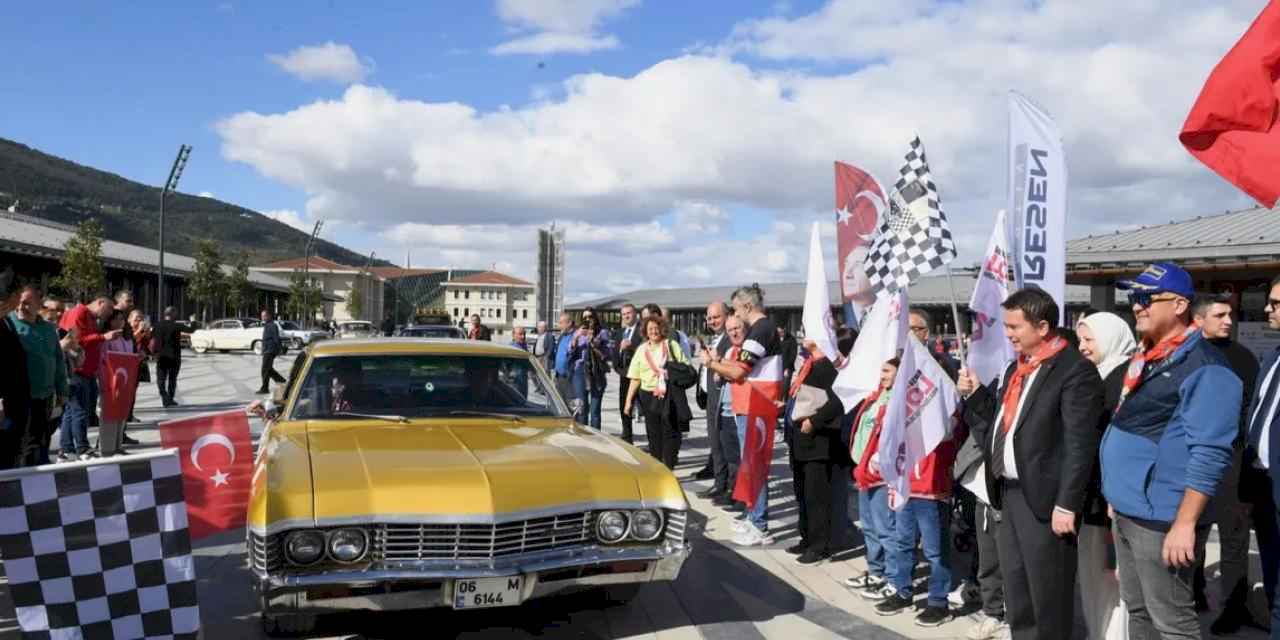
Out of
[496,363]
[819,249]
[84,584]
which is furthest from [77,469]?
[819,249]

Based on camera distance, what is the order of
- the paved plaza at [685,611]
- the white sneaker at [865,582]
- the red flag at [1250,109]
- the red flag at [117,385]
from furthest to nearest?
1. the red flag at [117,385]
2. the white sneaker at [865,582]
3. the paved plaza at [685,611]
4. the red flag at [1250,109]

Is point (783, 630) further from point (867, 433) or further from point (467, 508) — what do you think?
point (467, 508)

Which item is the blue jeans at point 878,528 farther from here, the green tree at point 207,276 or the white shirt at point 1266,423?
the green tree at point 207,276

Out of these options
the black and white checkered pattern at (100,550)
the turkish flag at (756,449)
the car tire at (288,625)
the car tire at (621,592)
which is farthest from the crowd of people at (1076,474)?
the black and white checkered pattern at (100,550)

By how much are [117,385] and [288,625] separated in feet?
21.0

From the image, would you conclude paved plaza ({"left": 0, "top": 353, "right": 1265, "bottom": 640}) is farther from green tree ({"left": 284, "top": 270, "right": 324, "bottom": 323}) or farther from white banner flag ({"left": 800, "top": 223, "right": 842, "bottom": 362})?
green tree ({"left": 284, "top": 270, "right": 324, "bottom": 323})

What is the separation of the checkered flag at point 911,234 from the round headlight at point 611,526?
2412 mm

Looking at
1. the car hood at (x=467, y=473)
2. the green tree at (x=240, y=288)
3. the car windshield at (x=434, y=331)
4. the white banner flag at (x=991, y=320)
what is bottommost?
the car hood at (x=467, y=473)

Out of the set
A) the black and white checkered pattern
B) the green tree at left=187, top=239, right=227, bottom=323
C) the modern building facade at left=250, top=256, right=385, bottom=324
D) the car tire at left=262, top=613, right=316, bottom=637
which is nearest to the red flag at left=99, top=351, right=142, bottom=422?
the car tire at left=262, top=613, right=316, bottom=637

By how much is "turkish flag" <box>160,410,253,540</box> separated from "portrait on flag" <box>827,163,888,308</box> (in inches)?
178

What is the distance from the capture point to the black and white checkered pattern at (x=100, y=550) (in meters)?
3.65

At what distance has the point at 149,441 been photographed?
38.5 ft

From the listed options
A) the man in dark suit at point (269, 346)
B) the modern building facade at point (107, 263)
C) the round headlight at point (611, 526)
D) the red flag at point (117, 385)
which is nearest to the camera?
the round headlight at point (611, 526)

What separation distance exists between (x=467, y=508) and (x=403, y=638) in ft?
3.21
